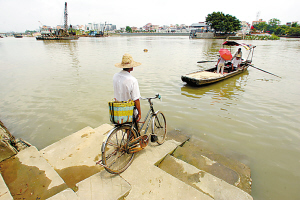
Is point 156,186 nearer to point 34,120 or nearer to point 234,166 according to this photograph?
point 234,166

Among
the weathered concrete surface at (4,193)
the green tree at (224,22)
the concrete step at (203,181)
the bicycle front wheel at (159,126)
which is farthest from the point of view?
the green tree at (224,22)

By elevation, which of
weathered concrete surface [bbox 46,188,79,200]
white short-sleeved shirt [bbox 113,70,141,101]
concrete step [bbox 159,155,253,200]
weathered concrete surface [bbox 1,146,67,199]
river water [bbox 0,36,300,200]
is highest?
white short-sleeved shirt [bbox 113,70,141,101]

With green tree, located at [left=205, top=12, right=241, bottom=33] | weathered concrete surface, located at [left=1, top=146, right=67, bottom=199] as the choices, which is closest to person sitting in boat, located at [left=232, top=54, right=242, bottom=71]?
weathered concrete surface, located at [left=1, top=146, right=67, bottom=199]

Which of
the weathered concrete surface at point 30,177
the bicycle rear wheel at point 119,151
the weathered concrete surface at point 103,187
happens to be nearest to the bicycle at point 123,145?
the bicycle rear wheel at point 119,151

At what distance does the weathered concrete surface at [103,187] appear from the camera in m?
2.27

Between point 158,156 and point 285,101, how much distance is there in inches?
314

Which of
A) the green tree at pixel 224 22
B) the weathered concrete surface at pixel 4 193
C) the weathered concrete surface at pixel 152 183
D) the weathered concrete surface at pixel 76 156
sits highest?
the green tree at pixel 224 22

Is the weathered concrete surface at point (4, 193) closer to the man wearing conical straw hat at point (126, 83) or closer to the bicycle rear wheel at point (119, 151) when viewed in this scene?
the bicycle rear wheel at point (119, 151)

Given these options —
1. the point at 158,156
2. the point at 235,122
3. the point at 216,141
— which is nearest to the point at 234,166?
the point at 216,141

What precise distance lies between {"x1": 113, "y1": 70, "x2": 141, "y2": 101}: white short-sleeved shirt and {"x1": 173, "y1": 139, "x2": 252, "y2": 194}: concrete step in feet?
5.71

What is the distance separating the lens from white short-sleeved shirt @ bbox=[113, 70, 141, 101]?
9.10 ft

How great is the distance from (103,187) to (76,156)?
1136 millimetres

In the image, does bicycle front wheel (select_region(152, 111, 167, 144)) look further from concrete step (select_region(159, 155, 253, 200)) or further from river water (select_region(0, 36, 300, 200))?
river water (select_region(0, 36, 300, 200))

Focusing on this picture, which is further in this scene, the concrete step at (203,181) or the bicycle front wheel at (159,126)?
the bicycle front wheel at (159,126)
